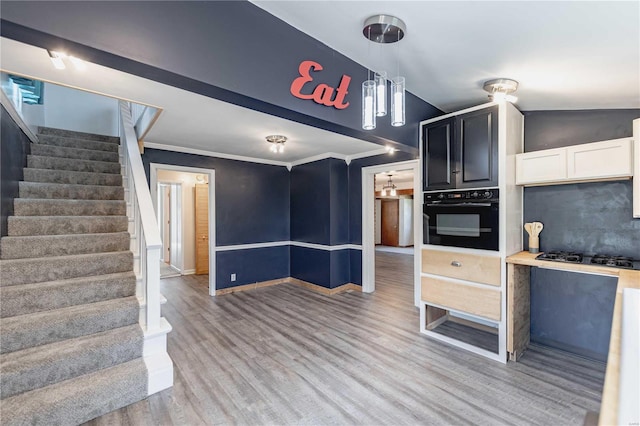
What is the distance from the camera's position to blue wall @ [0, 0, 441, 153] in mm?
1112

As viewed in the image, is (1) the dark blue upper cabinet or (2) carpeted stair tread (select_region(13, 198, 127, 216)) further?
(2) carpeted stair tread (select_region(13, 198, 127, 216))

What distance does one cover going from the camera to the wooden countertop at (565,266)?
2152 mm

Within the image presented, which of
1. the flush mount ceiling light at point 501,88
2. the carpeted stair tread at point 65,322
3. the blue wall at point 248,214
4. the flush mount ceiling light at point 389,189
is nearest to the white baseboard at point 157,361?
the carpeted stair tread at point 65,322

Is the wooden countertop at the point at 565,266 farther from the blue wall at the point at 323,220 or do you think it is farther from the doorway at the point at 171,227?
the doorway at the point at 171,227

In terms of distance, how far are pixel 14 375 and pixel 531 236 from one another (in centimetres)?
423

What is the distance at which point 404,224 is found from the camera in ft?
37.3

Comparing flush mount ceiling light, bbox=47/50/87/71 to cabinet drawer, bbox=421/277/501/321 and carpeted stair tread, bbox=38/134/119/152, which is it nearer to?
carpeted stair tread, bbox=38/134/119/152

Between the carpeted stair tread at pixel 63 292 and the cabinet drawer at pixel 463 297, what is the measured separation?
2898 millimetres

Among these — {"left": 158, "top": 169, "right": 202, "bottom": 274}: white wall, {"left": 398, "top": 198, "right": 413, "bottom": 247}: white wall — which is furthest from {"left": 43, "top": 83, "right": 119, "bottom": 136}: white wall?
{"left": 398, "top": 198, "right": 413, "bottom": 247}: white wall

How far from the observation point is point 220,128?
3473 mm

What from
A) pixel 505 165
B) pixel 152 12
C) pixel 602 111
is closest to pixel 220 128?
pixel 152 12

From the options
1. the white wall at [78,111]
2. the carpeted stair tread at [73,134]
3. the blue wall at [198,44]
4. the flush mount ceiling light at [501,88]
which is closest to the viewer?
the blue wall at [198,44]

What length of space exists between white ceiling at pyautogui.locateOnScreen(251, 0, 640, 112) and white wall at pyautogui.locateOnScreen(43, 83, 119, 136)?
4796mm

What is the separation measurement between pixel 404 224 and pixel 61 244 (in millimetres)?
10358
